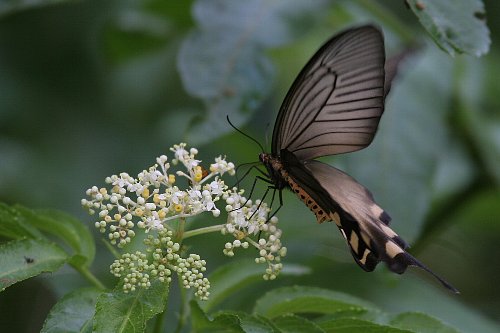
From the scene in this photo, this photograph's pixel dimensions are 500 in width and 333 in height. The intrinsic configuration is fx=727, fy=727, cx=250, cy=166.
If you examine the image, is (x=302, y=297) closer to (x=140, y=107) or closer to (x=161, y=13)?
(x=161, y=13)

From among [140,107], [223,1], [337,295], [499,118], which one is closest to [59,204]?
[140,107]

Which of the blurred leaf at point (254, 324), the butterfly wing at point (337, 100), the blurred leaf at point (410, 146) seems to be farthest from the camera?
the blurred leaf at point (410, 146)

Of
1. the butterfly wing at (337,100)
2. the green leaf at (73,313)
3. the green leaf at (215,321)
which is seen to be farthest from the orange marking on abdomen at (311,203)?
the green leaf at (73,313)

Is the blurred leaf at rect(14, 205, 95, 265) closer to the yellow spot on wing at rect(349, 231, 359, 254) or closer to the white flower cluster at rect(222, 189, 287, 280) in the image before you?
the white flower cluster at rect(222, 189, 287, 280)

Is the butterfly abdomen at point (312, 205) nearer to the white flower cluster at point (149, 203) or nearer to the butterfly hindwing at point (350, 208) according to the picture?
the butterfly hindwing at point (350, 208)

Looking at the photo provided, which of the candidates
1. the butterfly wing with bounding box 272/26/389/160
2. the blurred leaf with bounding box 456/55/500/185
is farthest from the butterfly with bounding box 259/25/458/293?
the blurred leaf with bounding box 456/55/500/185

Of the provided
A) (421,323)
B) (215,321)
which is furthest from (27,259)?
(421,323)
